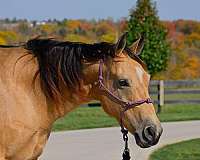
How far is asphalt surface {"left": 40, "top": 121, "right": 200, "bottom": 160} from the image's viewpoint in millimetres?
10055

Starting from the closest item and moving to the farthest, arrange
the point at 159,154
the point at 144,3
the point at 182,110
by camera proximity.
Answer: the point at 159,154 < the point at 182,110 < the point at 144,3

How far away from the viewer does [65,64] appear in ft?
14.1

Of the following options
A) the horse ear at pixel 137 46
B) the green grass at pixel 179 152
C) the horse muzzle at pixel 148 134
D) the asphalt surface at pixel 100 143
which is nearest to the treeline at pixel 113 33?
the asphalt surface at pixel 100 143

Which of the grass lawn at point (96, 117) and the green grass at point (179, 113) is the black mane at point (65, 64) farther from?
the green grass at point (179, 113)

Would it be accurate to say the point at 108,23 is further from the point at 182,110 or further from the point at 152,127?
the point at 152,127

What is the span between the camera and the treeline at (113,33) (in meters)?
37.3

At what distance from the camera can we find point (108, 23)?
5550cm

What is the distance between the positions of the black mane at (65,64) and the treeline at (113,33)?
993 inches

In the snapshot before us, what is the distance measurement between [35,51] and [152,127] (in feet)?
3.44

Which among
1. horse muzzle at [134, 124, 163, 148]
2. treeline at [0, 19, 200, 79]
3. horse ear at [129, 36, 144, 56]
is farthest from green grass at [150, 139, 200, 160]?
treeline at [0, 19, 200, 79]

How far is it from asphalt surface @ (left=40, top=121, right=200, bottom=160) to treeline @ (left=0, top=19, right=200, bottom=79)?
15765mm

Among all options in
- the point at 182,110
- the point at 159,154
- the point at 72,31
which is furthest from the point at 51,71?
the point at 72,31

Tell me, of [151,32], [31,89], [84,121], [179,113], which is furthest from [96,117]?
[151,32]

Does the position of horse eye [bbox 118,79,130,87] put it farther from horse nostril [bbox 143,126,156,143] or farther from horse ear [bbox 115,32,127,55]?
horse nostril [bbox 143,126,156,143]
